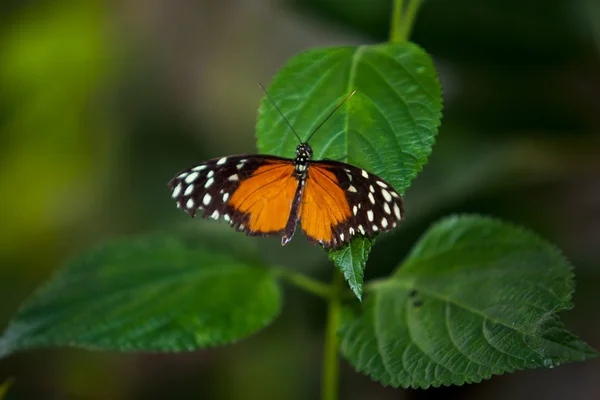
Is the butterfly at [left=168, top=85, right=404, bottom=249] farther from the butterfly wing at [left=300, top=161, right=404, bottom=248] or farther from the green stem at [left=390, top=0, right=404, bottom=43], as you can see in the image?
the green stem at [left=390, top=0, right=404, bottom=43]

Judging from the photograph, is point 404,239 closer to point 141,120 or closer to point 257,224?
point 257,224

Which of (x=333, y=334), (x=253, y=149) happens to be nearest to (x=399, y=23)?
(x=333, y=334)

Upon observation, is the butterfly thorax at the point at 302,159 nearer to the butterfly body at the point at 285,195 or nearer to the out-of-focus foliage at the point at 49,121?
the butterfly body at the point at 285,195

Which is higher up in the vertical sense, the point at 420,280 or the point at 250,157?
the point at 250,157

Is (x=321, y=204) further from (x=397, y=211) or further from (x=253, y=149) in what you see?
(x=253, y=149)

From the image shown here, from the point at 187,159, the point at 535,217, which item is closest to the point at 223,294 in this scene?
the point at 535,217

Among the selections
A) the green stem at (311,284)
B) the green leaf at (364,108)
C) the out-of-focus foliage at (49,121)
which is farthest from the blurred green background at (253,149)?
the green leaf at (364,108)

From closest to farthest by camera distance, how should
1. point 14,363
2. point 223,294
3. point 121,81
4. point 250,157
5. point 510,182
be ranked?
point 250,157, point 223,294, point 510,182, point 14,363, point 121,81

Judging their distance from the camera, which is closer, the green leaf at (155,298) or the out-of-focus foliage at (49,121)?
the green leaf at (155,298)
